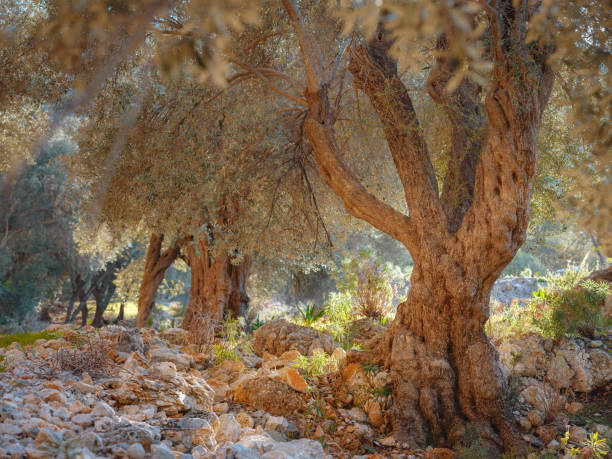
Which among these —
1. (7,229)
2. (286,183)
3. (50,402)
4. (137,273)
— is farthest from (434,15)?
(7,229)

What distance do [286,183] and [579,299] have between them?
4.73 meters

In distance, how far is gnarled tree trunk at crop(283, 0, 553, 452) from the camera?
4.30m

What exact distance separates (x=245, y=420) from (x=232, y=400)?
26.8 inches

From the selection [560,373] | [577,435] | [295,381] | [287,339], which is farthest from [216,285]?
[577,435]

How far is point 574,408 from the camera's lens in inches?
185

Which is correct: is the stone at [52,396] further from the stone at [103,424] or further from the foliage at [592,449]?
the foliage at [592,449]

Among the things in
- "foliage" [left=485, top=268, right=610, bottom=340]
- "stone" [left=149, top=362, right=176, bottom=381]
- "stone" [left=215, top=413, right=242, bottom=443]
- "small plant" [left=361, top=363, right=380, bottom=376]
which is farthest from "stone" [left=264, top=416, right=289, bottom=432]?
"foliage" [left=485, top=268, right=610, bottom=340]

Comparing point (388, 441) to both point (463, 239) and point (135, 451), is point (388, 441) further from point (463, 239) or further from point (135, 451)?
point (135, 451)

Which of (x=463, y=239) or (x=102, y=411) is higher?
(x=463, y=239)

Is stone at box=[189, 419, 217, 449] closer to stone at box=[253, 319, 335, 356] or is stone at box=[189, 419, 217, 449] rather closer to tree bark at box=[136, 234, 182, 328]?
stone at box=[253, 319, 335, 356]

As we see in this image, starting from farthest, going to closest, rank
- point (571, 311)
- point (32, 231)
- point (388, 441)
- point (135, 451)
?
point (32, 231)
point (571, 311)
point (388, 441)
point (135, 451)

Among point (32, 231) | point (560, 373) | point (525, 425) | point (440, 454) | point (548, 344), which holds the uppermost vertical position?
point (32, 231)

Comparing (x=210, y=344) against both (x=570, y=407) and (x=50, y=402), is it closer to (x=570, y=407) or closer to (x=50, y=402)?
(x=50, y=402)

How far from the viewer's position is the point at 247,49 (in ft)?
21.8
